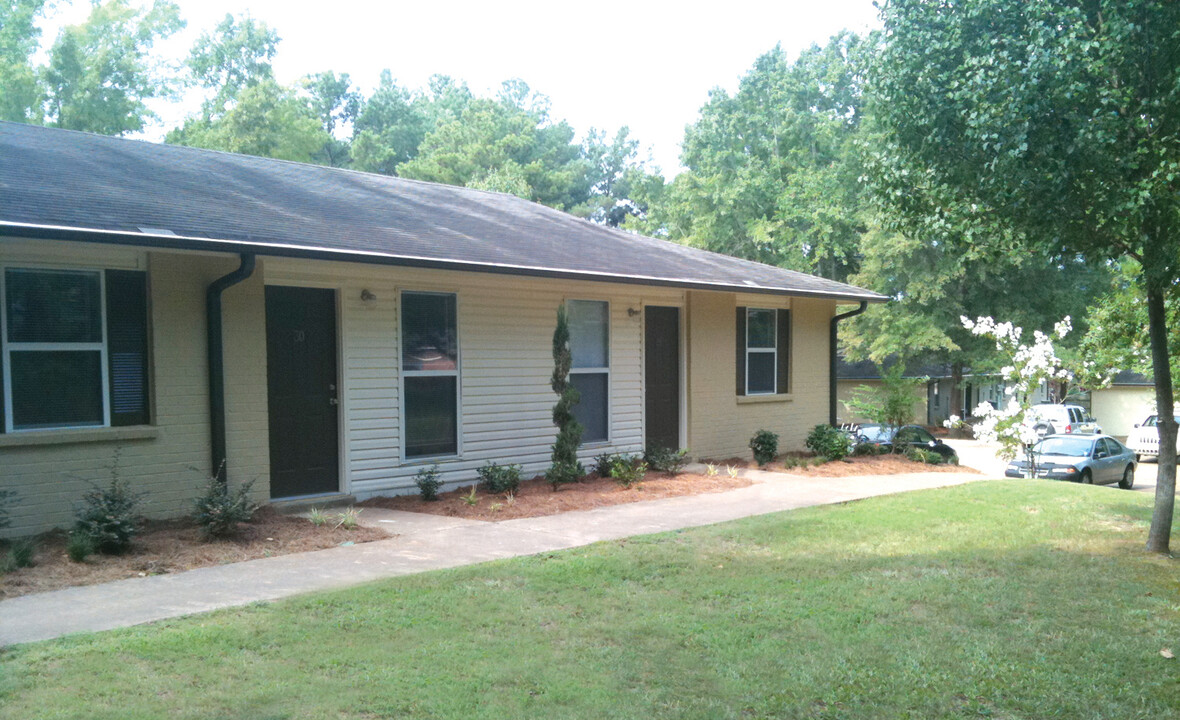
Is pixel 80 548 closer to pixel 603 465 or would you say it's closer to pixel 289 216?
pixel 289 216

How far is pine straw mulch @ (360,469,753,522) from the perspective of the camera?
31.3 ft

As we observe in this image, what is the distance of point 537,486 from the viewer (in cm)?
1119

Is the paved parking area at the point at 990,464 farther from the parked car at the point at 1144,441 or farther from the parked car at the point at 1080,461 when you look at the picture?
the parked car at the point at 1080,461

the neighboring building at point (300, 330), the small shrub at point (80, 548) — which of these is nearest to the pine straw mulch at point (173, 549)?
the small shrub at point (80, 548)

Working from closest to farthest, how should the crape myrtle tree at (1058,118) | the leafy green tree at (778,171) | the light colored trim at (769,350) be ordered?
the crape myrtle tree at (1058,118) → the light colored trim at (769,350) → the leafy green tree at (778,171)

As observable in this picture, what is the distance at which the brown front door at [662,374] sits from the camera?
13.6 metres

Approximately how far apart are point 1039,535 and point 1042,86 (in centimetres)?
428

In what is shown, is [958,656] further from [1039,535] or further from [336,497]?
[336,497]

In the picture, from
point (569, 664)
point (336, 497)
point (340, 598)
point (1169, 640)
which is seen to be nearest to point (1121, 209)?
point (1169, 640)

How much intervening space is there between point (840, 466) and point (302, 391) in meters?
8.31

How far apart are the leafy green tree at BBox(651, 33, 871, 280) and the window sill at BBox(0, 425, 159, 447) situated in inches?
1232

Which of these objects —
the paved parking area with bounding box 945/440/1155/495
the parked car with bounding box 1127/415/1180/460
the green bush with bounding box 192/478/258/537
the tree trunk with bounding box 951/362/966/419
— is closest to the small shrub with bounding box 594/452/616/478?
the green bush with bounding box 192/478/258/537

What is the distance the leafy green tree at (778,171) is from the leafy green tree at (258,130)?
17.1 metres

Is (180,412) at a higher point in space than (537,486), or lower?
higher
